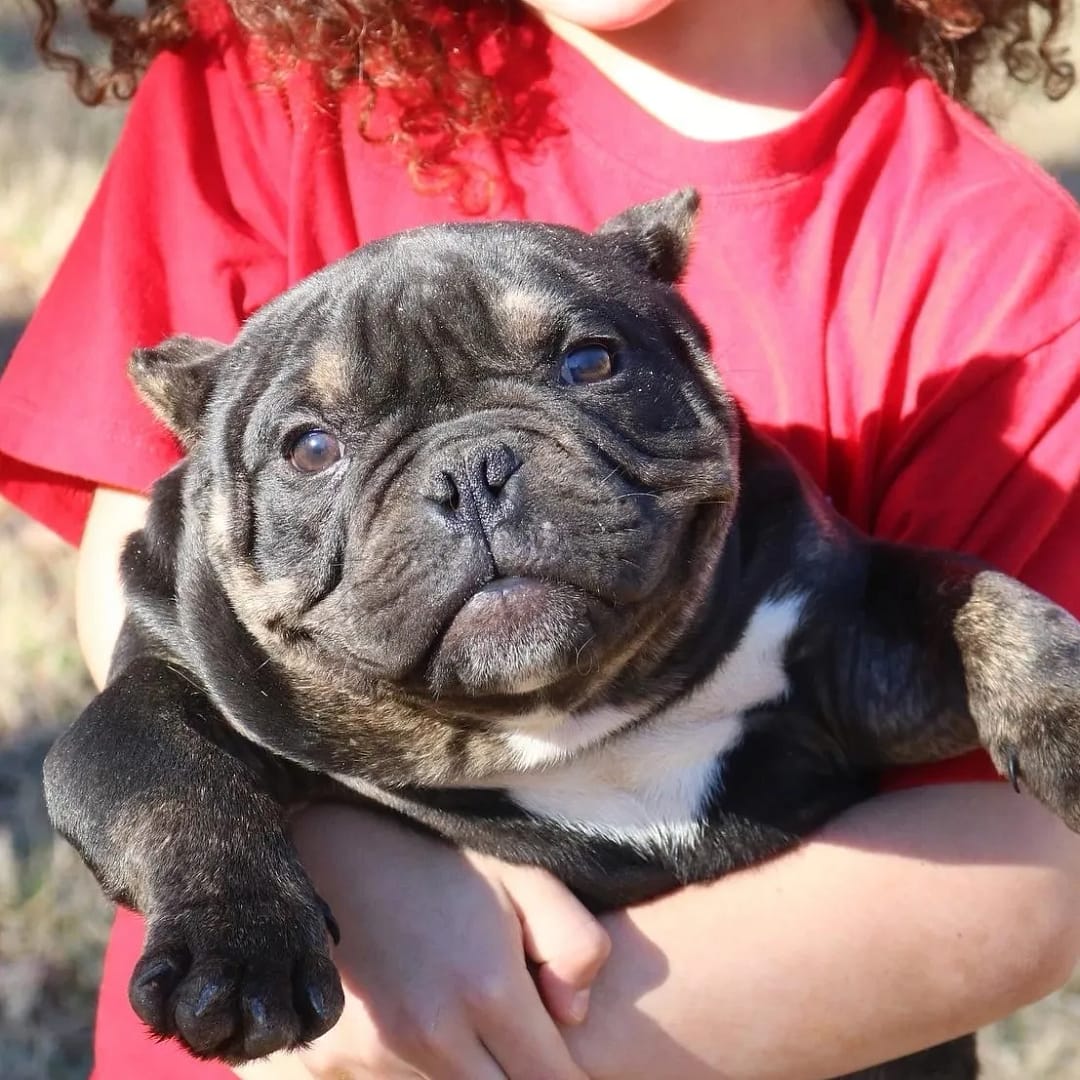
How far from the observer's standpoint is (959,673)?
6.35 ft

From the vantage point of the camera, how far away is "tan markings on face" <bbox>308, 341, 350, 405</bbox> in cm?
186

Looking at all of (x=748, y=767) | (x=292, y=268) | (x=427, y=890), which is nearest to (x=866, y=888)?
(x=748, y=767)

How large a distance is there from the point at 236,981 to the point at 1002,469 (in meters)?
1.12

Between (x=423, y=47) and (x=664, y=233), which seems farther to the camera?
(x=423, y=47)

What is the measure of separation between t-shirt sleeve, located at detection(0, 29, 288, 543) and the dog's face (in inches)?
11.2

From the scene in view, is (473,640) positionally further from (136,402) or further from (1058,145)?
(1058,145)

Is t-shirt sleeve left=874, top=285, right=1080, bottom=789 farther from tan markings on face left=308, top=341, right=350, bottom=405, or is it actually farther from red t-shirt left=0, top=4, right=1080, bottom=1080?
tan markings on face left=308, top=341, right=350, bottom=405

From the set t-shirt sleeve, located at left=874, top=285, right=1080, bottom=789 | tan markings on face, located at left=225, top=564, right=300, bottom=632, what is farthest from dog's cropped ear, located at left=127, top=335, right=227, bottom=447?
t-shirt sleeve, located at left=874, top=285, right=1080, bottom=789

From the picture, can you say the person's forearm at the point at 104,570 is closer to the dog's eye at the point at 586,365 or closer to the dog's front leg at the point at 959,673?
the dog's eye at the point at 586,365

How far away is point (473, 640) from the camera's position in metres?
Answer: 1.74

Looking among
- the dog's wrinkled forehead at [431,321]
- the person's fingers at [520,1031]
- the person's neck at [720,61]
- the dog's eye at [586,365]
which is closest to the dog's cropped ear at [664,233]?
the dog's wrinkled forehead at [431,321]

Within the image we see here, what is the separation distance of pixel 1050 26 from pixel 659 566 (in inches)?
70.3

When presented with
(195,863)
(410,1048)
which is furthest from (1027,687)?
(195,863)

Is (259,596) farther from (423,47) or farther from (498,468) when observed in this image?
(423,47)
